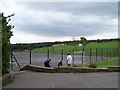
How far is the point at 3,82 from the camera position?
1552cm

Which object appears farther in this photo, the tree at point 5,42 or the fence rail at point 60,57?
the fence rail at point 60,57

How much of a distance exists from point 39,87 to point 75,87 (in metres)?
1.49

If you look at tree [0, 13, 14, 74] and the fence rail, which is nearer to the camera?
tree [0, 13, 14, 74]

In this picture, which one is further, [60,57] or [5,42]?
[60,57]

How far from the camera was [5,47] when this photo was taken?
1797cm

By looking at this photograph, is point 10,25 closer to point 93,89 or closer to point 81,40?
point 93,89

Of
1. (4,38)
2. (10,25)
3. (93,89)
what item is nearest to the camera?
(93,89)

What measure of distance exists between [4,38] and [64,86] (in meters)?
4.13

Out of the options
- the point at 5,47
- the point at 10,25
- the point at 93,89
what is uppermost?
the point at 10,25

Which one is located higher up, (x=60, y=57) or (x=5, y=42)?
(x=5, y=42)

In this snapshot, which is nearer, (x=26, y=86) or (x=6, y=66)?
(x=26, y=86)

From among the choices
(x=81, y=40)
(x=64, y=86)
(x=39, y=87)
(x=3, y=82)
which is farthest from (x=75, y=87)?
(x=81, y=40)

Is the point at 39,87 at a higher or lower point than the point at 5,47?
lower

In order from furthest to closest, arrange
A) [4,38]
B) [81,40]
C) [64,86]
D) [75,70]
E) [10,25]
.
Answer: [81,40] < [75,70] < [10,25] < [4,38] < [64,86]
